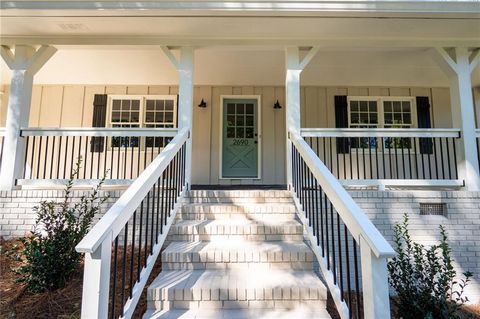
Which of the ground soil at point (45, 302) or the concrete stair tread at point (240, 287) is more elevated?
the concrete stair tread at point (240, 287)

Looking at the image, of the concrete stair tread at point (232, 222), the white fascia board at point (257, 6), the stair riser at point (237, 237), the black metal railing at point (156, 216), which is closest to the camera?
the black metal railing at point (156, 216)

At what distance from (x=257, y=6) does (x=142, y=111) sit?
3.81m

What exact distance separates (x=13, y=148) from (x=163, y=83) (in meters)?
3.05

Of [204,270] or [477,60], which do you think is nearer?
[204,270]

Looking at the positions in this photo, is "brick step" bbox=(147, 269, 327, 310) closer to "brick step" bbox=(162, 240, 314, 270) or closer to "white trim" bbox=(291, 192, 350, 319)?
"white trim" bbox=(291, 192, 350, 319)

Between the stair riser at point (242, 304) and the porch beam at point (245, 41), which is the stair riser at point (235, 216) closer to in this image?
the stair riser at point (242, 304)

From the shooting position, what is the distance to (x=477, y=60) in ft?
14.1

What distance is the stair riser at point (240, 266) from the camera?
104 inches

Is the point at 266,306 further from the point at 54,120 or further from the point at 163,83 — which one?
the point at 54,120

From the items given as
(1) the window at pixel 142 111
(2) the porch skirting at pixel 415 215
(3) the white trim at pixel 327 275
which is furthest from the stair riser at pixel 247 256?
(1) the window at pixel 142 111

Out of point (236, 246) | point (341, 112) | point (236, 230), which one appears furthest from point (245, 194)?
point (341, 112)

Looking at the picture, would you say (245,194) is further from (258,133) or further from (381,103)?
(381,103)

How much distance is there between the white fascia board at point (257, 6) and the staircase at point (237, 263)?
7.47ft

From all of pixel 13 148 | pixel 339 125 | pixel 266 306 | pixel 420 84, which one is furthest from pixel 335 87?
pixel 13 148
